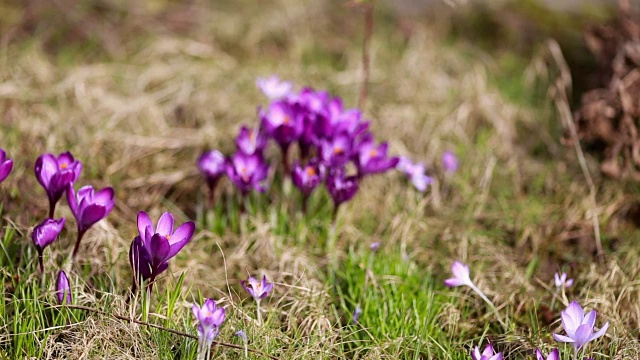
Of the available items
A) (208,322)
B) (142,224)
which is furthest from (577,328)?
(142,224)

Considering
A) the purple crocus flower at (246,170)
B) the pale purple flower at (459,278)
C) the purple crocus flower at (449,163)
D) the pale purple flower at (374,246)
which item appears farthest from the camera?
the purple crocus flower at (449,163)

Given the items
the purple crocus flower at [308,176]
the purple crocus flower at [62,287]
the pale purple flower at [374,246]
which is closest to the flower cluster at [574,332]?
the pale purple flower at [374,246]

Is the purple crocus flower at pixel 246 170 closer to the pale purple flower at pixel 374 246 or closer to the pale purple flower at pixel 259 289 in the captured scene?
the pale purple flower at pixel 374 246

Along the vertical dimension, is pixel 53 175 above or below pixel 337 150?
above

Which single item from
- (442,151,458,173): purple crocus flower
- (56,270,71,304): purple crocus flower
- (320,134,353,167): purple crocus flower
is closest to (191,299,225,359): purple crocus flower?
(56,270,71,304): purple crocus flower

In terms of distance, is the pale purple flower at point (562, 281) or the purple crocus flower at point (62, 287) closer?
the purple crocus flower at point (62, 287)

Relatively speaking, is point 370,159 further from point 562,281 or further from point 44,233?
point 44,233
